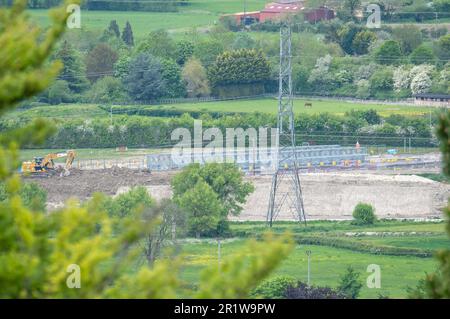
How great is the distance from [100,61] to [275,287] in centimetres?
3443

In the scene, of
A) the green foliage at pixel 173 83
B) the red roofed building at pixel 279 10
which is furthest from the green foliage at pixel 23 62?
the red roofed building at pixel 279 10

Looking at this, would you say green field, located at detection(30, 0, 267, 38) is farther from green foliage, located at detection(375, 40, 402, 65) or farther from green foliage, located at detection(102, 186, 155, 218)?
green foliage, located at detection(102, 186, 155, 218)

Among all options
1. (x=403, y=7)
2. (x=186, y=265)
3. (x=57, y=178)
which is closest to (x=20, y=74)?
(x=186, y=265)

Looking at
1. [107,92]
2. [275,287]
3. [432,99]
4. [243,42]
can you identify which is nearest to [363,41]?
[243,42]

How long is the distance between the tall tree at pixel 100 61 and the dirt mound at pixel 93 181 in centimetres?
1603

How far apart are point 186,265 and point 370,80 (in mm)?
27074

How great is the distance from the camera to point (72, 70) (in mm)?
50344

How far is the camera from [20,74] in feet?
21.4

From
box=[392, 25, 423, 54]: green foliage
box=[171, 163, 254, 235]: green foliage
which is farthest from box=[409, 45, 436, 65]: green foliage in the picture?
box=[171, 163, 254, 235]: green foliage

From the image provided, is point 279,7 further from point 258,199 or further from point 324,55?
point 258,199

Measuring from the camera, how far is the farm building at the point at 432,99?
45.6 metres

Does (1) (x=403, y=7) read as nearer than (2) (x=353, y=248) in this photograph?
No

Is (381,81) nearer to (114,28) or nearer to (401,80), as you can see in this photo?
(401,80)

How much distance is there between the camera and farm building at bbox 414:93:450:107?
45.6 m
